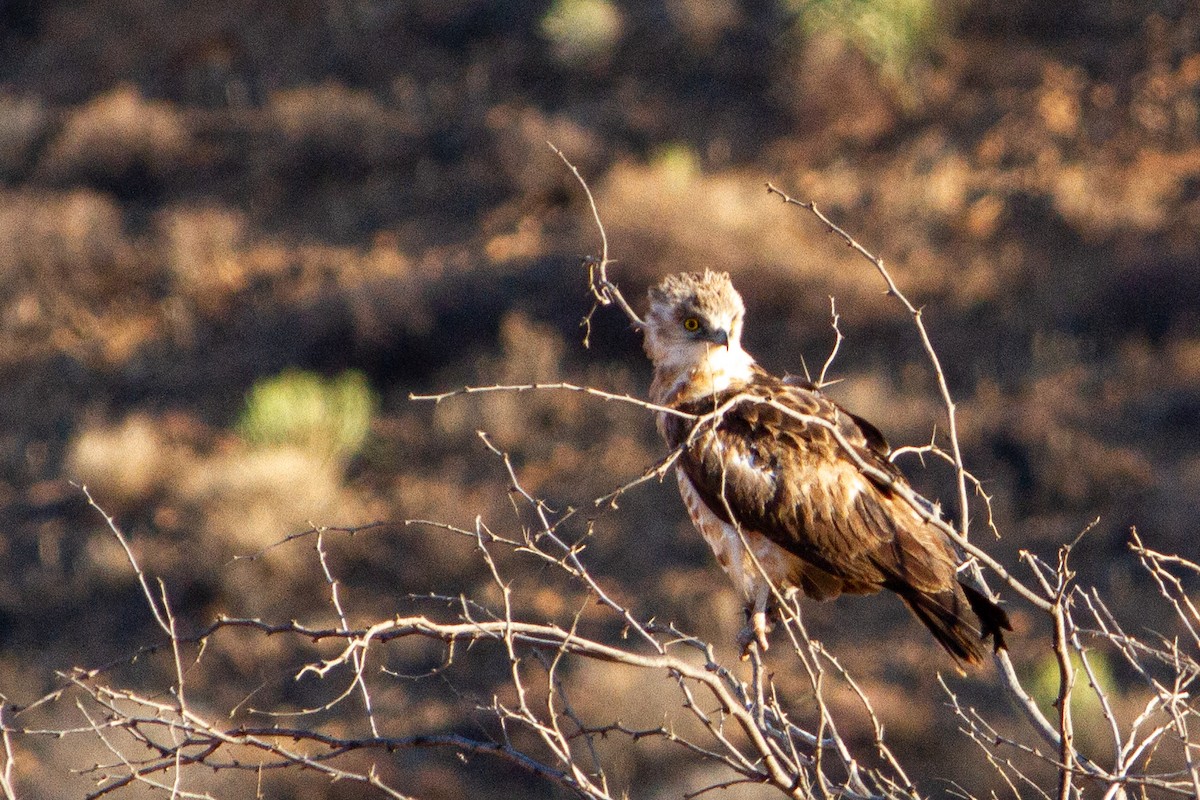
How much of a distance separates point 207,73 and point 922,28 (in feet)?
37.2

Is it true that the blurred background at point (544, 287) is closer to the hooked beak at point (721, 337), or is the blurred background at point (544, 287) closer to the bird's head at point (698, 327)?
the bird's head at point (698, 327)

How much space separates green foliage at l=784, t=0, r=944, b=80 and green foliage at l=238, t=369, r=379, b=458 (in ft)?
26.0

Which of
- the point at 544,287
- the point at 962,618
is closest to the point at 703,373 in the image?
the point at 962,618

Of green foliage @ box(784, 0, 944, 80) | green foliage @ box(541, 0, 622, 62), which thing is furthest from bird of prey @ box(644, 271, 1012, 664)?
green foliage @ box(541, 0, 622, 62)

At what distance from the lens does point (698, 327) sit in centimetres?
608

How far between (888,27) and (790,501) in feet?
51.8

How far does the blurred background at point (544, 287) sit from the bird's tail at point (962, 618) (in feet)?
21.0

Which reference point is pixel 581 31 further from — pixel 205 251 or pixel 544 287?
pixel 205 251

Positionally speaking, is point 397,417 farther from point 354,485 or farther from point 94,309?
point 94,309

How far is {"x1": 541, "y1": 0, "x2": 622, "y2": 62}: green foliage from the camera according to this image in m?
22.7

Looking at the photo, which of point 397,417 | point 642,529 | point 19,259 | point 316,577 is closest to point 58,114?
point 19,259

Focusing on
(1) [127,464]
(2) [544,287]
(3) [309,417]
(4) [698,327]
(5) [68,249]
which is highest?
(4) [698,327]

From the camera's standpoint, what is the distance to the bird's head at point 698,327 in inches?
237

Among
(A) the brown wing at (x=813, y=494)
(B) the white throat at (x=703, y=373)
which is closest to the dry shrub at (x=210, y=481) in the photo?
(B) the white throat at (x=703, y=373)
